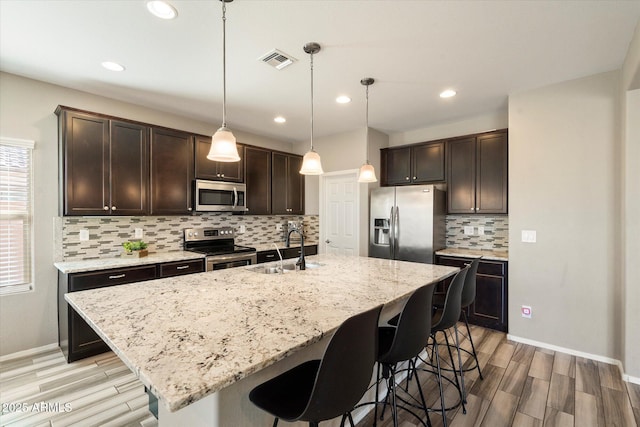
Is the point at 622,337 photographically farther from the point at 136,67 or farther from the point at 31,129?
the point at 31,129

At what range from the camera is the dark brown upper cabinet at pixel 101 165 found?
2.84 meters

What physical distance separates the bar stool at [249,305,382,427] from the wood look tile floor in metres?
1.10

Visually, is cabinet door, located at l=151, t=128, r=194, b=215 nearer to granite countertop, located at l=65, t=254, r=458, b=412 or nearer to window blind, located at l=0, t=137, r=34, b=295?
window blind, located at l=0, t=137, r=34, b=295

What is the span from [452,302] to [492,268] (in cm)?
186

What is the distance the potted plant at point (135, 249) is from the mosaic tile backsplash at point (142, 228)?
226 millimetres

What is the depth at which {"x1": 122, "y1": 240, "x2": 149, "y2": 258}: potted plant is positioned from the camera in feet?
10.6

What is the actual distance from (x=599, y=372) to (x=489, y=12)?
308 centimetres

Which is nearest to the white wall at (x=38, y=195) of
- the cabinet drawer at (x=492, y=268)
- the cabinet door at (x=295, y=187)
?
the cabinet door at (x=295, y=187)

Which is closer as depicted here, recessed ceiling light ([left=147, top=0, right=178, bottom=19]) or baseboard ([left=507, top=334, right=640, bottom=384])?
recessed ceiling light ([left=147, top=0, right=178, bottom=19])

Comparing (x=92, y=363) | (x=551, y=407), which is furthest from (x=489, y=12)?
(x=92, y=363)

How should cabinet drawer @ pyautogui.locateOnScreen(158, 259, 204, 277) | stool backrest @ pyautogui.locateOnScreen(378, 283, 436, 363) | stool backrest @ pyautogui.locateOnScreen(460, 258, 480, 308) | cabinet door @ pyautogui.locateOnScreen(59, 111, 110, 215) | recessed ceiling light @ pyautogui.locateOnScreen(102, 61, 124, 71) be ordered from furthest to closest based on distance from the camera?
cabinet drawer @ pyautogui.locateOnScreen(158, 259, 204, 277), cabinet door @ pyautogui.locateOnScreen(59, 111, 110, 215), recessed ceiling light @ pyautogui.locateOnScreen(102, 61, 124, 71), stool backrest @ pyautogui.locateOnScreen(460, 258, 480, 308), stool backrest @ pyautogui.locateOnScreen(378, 283, 436, 363)

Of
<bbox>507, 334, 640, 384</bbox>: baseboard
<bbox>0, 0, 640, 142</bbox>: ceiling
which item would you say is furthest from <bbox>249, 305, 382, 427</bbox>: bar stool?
<bbox>507, 334, 640, 384</bbox>: baseboard

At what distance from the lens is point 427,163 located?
13.8 ft

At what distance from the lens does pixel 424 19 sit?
6.57 feet
